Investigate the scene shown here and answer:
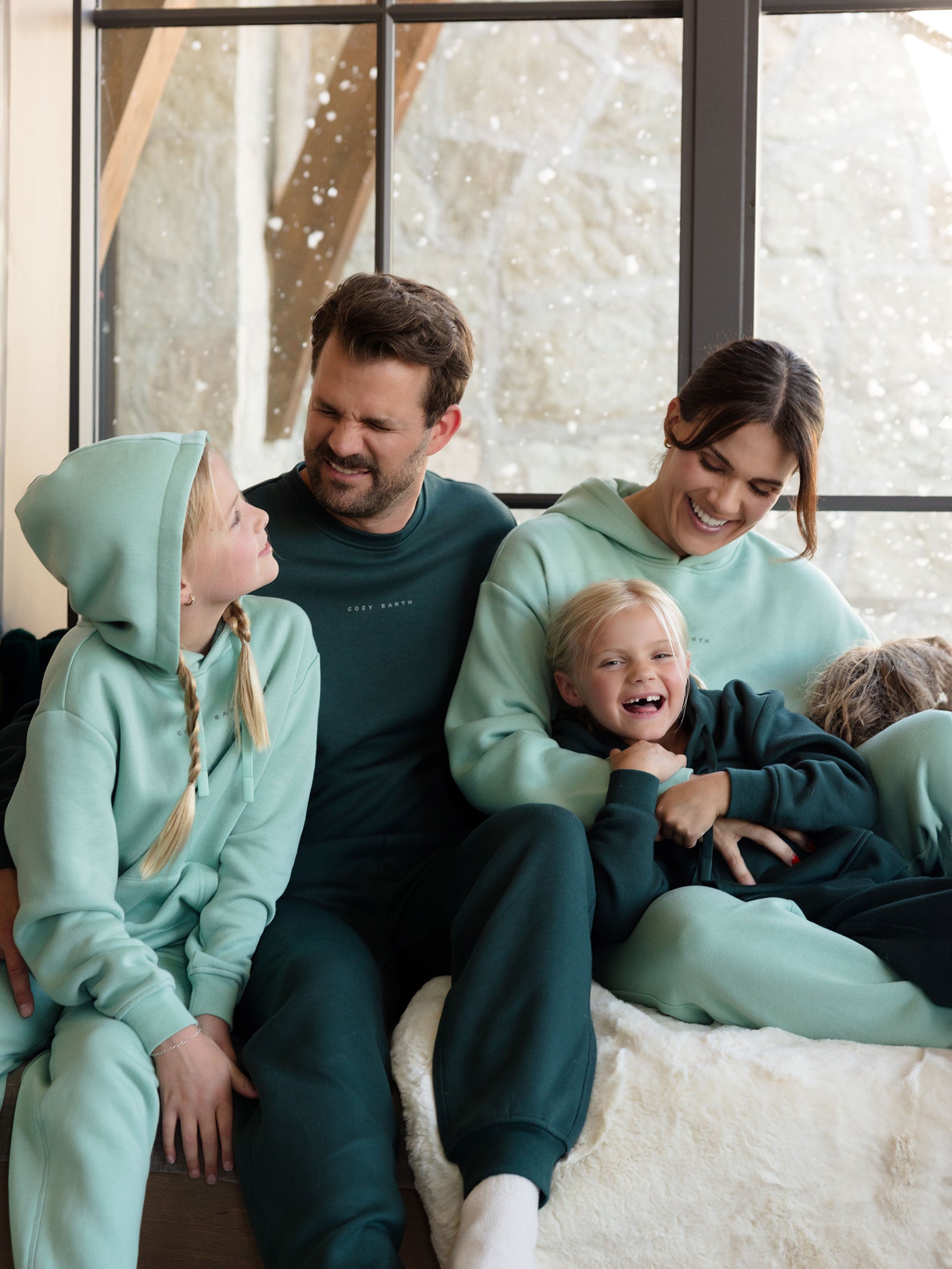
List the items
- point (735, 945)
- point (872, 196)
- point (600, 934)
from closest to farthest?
point (735, 945) → point (600, 934) → point (872, 196)

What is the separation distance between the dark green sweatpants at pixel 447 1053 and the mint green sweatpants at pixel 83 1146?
0.11m

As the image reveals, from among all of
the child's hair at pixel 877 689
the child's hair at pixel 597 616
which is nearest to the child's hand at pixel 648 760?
the child's hair at pixel 597 616

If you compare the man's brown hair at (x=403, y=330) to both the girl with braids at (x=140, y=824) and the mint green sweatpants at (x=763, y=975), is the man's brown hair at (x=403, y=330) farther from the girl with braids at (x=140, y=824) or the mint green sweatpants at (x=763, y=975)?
the mint green sweatpants at (x=763, y=975)

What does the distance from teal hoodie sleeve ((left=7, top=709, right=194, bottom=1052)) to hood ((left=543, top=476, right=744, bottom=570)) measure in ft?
2.70

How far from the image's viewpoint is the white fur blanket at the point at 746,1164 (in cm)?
108

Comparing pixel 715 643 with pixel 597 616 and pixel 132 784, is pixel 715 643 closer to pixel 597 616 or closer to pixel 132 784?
pixel 597 616

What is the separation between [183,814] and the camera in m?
1.32

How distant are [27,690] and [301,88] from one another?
1.27m

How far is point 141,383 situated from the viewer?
2201 mm

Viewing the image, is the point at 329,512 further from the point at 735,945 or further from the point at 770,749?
the point at 735,945

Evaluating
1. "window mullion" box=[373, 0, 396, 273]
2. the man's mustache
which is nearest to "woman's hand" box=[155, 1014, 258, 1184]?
the man's mustache

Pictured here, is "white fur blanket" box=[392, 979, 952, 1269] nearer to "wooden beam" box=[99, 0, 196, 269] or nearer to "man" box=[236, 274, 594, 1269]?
"man" box=[236, 274, 594, 1269]

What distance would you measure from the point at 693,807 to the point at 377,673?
51 cm

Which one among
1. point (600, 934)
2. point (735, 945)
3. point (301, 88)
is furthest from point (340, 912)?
point (301, 88)
